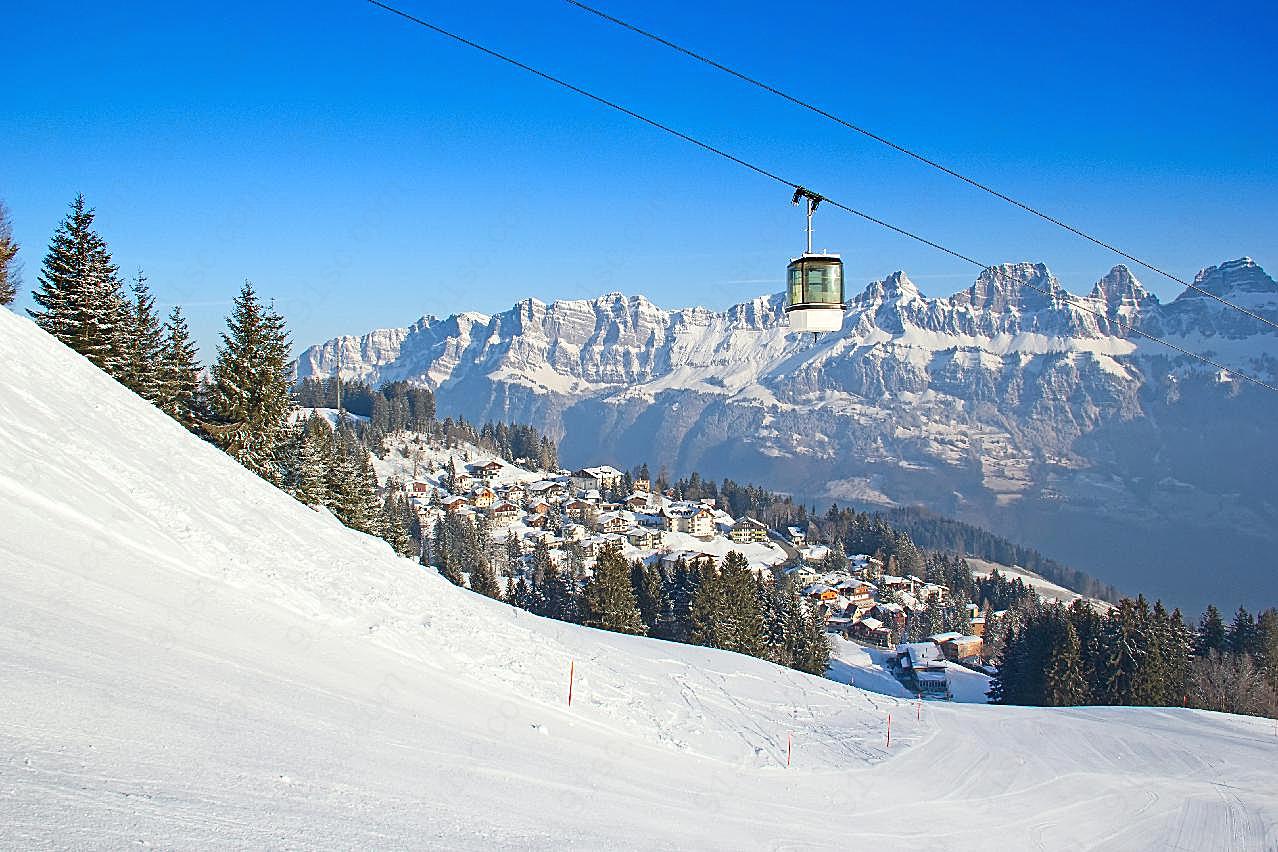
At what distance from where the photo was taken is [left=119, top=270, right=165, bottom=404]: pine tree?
85.4 feet

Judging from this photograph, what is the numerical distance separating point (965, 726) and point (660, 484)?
4915 inches

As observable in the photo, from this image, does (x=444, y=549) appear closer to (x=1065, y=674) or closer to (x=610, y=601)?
(x=610, y=601)

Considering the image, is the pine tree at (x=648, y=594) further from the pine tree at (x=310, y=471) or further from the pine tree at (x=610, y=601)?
the pine tree at (x=310, y=471)

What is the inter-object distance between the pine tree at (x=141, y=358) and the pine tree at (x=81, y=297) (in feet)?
1.64

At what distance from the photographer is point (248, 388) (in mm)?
26969

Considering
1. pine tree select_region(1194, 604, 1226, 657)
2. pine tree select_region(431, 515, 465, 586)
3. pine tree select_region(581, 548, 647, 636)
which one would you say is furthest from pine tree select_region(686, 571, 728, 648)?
pine tree select_region(1194, 604, 1226, 657)

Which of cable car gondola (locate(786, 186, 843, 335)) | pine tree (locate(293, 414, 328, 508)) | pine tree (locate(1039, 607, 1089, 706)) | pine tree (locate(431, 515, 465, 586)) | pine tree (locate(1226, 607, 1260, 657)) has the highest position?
cable car gondola (locate(786, 186, 843, 335))

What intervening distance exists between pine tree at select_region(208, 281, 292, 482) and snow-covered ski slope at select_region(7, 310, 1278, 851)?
961 cm

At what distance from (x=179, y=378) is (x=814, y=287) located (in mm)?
27144

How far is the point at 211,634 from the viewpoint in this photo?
9.45 meters

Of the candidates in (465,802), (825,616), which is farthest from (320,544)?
(825,616)

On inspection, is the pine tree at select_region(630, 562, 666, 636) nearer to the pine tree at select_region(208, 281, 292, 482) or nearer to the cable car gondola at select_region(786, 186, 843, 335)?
the pine tree at select_region(208, 281, 292, 482)

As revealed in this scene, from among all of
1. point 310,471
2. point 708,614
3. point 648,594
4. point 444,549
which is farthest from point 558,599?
point 444,549

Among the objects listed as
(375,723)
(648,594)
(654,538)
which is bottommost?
(648,594)
